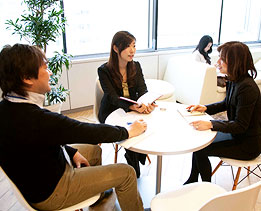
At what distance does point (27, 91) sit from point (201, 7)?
175 inches

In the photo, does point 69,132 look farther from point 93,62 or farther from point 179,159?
point 93,62

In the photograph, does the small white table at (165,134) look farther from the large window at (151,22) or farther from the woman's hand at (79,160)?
the large window at (151,22)

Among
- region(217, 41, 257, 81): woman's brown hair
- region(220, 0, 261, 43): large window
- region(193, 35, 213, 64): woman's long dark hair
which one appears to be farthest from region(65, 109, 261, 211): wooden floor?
region(220, 0, 261, 43): large window

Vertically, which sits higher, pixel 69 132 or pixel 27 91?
pixel 27 91

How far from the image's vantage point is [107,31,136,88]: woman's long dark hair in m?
2.18

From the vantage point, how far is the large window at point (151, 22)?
3840 millimetres

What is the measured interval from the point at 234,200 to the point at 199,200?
442 millimetres

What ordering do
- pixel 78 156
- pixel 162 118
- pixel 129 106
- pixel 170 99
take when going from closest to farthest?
pixel 78 156 → pixel 162 118 → pixel 129 106 → pixel 170 99

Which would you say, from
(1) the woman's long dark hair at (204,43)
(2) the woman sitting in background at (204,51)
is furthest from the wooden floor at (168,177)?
(1) the woman's long dark hair at (204,43)

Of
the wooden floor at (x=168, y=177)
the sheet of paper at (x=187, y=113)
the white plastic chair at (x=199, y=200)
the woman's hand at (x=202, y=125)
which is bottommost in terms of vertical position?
the wooden floor at (x=168, y=177)

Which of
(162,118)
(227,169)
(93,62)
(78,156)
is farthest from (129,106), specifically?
(93,62)

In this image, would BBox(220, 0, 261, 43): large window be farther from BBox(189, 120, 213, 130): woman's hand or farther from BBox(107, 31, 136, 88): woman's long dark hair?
BBox(189, 120, 213, 130): woman's hand

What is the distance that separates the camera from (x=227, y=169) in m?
2.53

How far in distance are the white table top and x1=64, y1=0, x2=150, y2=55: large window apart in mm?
2334
